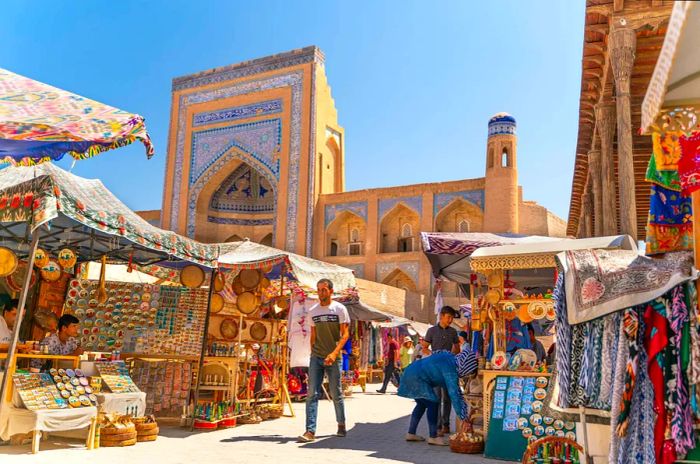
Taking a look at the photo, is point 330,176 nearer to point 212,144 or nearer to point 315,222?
point 315,222

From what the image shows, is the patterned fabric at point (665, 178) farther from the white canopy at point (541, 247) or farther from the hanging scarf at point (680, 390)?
the white canopy at point (541, 247)

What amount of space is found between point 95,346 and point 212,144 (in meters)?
21.4

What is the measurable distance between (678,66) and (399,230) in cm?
2437

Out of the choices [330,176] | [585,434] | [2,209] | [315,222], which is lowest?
[585,434]

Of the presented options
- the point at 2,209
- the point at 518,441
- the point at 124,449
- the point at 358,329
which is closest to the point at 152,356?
the point at 124,449

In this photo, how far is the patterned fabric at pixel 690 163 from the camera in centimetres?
266

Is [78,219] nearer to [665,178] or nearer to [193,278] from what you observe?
[193,278]

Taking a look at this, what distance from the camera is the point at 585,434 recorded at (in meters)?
3.13

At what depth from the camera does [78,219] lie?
5.25 meters

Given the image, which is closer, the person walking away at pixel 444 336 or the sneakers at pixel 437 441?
the sneakers at pixel 437 441

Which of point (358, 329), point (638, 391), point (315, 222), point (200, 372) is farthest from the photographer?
point (315, 222)

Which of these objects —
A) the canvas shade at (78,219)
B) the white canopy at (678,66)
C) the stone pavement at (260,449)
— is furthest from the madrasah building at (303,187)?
the white canopy at (678,66)

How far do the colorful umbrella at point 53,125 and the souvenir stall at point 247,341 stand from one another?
129 inches

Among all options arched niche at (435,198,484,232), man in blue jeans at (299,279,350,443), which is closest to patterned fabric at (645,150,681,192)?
man in blue jeans at (299,279,350,443)
